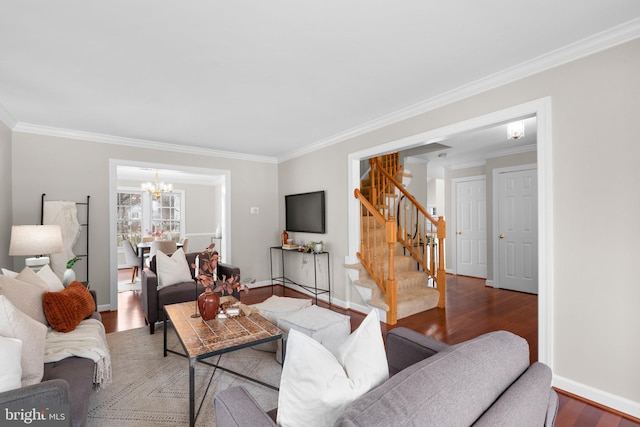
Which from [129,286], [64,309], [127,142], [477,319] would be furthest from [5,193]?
[477,319]

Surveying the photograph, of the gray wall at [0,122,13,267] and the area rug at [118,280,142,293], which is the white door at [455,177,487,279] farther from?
the gray wall at [0,122,13,267]

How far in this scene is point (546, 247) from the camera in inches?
92.6

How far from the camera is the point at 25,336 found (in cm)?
150

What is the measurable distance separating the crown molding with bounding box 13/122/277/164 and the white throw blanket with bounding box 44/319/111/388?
3003 mm

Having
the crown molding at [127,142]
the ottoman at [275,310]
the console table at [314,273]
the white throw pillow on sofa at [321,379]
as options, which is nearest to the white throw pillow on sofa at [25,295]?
the ottoman at [275,310]

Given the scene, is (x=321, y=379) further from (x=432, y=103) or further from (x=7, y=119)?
(x=7, y=119)

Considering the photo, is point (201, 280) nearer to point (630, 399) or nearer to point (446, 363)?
point (446, 363)

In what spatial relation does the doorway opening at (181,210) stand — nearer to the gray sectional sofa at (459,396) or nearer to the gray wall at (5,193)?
the gray wall at (5,193)

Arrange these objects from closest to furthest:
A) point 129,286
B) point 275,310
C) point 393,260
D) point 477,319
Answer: point 275,310 < point 393,260 < point 477,319 < point 129,286

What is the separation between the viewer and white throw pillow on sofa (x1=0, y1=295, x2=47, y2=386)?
1448mm

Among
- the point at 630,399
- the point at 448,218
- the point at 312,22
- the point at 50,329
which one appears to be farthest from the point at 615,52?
the point at 448,218

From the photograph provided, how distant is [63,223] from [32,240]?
986 mm

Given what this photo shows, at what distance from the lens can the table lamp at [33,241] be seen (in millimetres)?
2975

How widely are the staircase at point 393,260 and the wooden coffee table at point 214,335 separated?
1.84 metres
